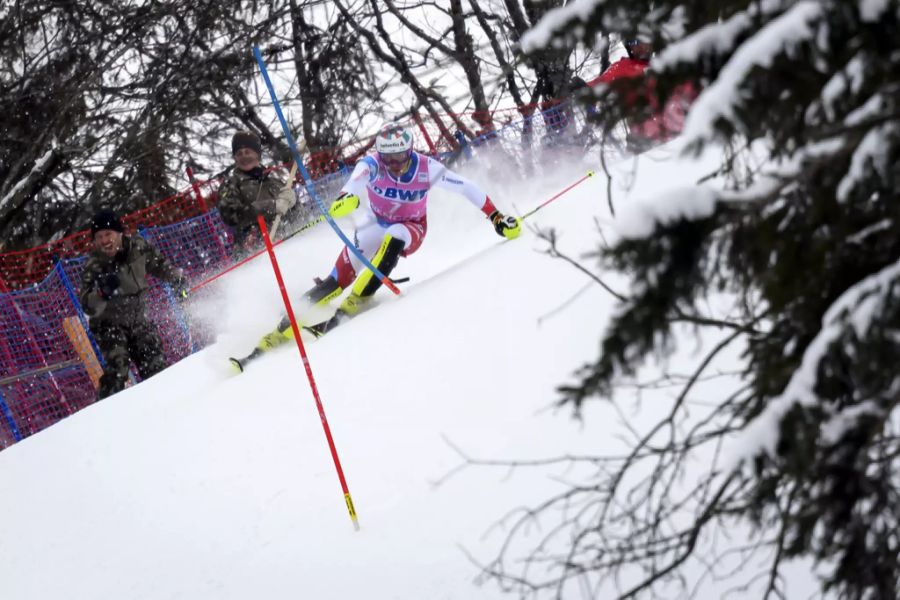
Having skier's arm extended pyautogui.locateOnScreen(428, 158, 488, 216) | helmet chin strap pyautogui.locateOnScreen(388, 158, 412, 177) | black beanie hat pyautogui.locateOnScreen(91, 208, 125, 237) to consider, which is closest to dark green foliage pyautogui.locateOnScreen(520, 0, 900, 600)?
helmet chin strap pyautogui.locateOnScreen(388, 158, 412, 177)

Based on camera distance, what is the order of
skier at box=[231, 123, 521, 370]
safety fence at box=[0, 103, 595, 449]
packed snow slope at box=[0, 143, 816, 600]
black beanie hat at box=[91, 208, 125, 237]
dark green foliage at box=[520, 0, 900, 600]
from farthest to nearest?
1. safety fence at box=[0, 103, 595, 449]
2. black beanie hat at box=[91, 208, 125, 237]
3. skier at box=[231, 123, 521, 370]
4. packed snow slope at box=[0, 143, 816, 600]
5. dark green foliage at box=[520, 0, 900, 600]

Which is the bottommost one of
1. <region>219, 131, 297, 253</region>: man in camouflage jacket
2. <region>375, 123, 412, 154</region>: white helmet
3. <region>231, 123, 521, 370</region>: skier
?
<region>231, 123, 521, 370</region>: skier

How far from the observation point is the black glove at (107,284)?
8875 mm

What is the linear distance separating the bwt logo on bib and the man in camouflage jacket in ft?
4.31

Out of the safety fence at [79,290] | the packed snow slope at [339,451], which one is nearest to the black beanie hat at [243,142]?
the safety fence at [79,290]

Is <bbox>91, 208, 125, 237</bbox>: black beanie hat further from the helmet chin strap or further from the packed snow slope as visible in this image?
the helmet chin strap

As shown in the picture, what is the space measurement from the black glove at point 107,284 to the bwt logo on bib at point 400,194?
2.30m

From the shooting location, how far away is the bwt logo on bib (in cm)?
845

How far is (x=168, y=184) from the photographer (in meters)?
14.8

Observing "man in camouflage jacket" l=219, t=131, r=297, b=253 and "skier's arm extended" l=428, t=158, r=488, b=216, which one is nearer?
"skier's arm extended" l=428, t=158, r=488, b=216

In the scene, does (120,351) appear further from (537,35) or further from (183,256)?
(537,35)

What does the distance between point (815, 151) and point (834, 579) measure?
3.22 ft

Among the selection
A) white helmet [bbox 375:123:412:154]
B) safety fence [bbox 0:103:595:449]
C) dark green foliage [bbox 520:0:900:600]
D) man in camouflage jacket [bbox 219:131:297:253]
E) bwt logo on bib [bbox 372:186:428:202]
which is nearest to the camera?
dark green foliage [bbox 520:0:900:600]

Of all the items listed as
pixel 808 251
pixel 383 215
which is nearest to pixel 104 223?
pixel 383 215
